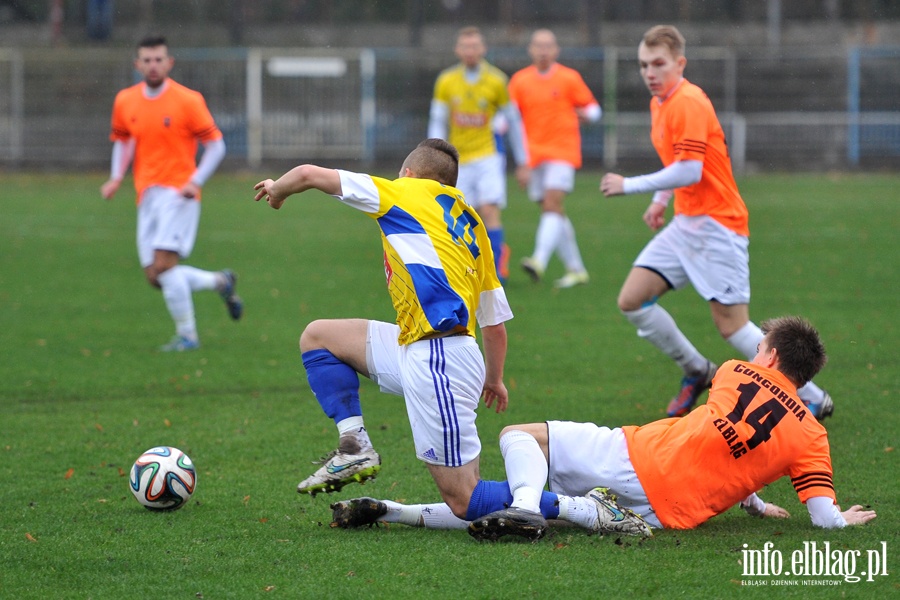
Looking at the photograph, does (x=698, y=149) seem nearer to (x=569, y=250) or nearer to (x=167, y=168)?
(x=167, y=168)

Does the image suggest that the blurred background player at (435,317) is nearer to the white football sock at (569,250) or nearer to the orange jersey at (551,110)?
the white football sock at (569,250)

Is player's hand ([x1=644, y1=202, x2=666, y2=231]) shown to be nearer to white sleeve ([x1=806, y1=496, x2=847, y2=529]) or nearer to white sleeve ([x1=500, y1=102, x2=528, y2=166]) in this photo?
white sleeve ([x1=806, y1=496, x2=847, y2=529])

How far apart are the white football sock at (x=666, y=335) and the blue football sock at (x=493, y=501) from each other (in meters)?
2.48

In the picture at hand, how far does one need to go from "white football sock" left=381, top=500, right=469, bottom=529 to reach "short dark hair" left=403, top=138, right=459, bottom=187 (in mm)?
1339

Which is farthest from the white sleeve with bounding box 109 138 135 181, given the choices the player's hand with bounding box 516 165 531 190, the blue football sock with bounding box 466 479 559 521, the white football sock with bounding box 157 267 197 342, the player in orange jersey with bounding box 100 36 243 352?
the blue football sock with bounding box 466 479 559 521

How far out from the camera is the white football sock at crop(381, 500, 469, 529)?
4672 millimetres

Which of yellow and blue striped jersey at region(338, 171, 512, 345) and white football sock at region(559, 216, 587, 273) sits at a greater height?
yellow and blue striped jersey at region(338, 171, 512, 345)

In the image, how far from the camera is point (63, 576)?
4.14 metres

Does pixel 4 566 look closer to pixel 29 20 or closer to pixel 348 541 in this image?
pixel 348 541

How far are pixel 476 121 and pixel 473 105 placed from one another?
185mm

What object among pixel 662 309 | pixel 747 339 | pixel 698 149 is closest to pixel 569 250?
pixel 662 309

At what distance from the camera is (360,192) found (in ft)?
13.8

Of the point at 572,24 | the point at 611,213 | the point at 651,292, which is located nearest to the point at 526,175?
the point at 651,292

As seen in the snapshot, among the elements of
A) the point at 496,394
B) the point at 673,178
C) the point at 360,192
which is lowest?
the point at 496,394
